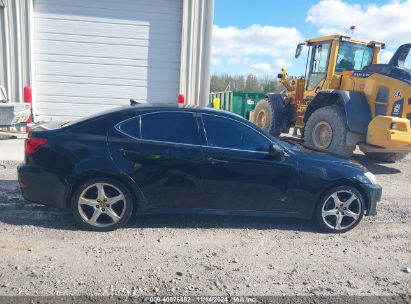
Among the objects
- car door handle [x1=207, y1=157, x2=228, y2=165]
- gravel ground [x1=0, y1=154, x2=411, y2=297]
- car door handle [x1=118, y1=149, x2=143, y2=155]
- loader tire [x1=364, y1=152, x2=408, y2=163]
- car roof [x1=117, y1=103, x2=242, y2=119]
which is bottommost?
gravel ground [x1=0, y1=154, x2=411, y2=297]

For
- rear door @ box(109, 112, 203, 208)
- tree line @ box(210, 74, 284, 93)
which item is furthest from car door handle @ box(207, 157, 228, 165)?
tree line @ box(210, 74, 284, 93)

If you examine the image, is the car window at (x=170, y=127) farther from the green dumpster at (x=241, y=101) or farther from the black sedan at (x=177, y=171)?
the green dumpster at (x=241, y=101)

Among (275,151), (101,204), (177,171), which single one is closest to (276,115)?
(275,151)

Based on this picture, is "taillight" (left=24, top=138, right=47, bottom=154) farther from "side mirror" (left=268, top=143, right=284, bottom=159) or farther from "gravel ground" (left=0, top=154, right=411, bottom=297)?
"side mirror" (left=268, top=143, right=284, bottom=159)

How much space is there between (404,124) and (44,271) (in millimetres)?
6913

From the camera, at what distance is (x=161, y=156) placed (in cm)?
405

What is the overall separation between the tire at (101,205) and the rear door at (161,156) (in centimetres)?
23

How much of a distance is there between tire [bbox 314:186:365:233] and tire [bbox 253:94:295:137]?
20.7 ft

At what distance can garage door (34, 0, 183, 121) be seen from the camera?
382 inches

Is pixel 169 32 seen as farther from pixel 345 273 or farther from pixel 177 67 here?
pixel 345 273

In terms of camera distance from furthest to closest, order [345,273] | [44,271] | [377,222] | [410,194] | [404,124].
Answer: [404,124]
[410,194]
[377,222]
[345,273]
[44,271]

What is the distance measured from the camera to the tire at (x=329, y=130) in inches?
311

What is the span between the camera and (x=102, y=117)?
4156 millimetres

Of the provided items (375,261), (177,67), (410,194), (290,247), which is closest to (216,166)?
(290,247)
